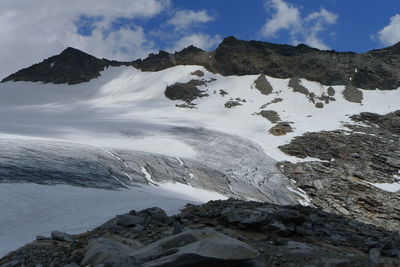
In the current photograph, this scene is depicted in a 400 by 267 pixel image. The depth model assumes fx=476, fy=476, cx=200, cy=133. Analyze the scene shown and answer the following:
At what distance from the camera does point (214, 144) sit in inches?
1845

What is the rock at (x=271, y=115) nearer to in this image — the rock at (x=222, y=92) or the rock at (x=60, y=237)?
the rock at (x=222, y=92)

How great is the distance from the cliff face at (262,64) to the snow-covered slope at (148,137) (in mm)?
2625

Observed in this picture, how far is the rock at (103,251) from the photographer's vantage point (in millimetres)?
8797

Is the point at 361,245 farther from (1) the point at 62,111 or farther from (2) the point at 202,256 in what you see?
(1) the point at 62,111

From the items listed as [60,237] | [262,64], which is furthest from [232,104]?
[60,237]

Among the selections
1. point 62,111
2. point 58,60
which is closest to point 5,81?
point 58,60

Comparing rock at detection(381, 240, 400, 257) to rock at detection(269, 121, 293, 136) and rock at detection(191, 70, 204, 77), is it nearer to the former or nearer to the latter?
rock at detection(269, 121, 293, 136)

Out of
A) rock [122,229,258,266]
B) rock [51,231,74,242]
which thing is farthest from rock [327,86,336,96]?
rock [122,229,258,266]

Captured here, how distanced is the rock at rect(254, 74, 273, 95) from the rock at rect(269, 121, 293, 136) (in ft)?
50.2

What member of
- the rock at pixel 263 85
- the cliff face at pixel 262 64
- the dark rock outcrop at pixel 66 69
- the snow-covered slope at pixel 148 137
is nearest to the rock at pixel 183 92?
the snow-covered slope at pixel 148 137

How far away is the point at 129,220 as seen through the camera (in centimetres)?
1156

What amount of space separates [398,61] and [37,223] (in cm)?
7978

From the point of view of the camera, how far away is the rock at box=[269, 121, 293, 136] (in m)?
56.4

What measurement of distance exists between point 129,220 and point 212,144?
3532 cm
